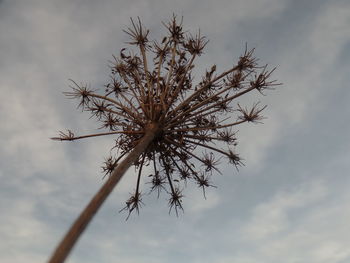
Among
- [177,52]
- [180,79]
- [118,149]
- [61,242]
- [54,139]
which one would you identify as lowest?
[61,242]

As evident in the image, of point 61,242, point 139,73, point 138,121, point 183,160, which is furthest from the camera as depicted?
point 139,73

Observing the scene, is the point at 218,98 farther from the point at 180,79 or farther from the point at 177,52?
the point at 177,52

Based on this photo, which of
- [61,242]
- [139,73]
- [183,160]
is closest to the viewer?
[61,242]

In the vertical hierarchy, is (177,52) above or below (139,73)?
above

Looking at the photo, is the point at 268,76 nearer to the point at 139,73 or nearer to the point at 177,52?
the point at 177,52

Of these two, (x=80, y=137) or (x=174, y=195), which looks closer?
(x=80, y=137)

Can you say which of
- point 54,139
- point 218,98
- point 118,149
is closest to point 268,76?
point 218,98

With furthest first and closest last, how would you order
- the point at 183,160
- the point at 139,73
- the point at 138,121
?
the point at 139,73 → the point at 183,160 → the point at 138,121

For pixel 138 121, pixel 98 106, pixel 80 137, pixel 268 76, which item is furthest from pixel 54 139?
pixel 268 76

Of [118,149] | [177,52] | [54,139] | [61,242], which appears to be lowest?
[61,242]
